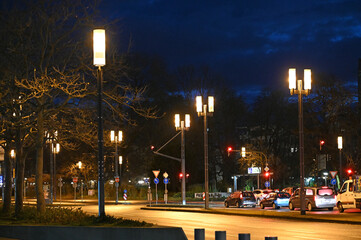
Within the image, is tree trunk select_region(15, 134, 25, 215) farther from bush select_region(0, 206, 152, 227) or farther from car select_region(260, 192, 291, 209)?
car select_region(260, 192, 291, 209)

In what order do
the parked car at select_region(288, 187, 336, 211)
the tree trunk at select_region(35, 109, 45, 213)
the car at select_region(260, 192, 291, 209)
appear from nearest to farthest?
the tree trunk at select_region(35, 109, 45, 213)
the parked car at select_region(288, 187, 336, 211)
the car at select_region(260, 192, 291, 209)

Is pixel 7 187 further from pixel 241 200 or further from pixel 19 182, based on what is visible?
pixel 241 200

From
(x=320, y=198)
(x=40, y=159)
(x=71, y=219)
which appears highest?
(x=40, y=159)

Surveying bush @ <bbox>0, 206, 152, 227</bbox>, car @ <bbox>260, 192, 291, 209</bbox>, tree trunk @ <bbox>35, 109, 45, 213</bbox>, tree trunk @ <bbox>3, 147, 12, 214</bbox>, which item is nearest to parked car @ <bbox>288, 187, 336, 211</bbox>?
car @ <bbox>260, 192, 291, 209</bbox>

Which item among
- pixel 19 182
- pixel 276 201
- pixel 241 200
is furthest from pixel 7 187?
pixel 241 200

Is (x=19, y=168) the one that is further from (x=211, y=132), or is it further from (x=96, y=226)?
(x=211, y=132)

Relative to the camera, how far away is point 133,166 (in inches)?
3275

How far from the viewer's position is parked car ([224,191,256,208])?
5265 cm

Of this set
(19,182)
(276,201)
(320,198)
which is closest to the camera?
(19,182)

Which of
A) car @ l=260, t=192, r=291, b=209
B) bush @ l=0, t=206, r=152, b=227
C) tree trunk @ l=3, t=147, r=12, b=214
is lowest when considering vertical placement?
car @ l=260, t=192, r=291, b=209

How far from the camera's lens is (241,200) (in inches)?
2073

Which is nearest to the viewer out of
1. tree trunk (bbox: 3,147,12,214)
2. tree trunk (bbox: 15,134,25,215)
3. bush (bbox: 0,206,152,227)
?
bush (bbox: 0,206,152,227)

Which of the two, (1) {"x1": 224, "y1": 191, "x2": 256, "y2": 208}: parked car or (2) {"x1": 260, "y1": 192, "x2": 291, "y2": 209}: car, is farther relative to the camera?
(1) {"x1": 224, "y1": 191, "x2": 256, "y2": 208}: parked car

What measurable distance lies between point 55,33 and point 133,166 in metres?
55.1
